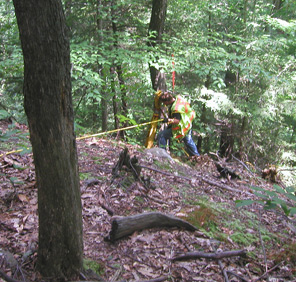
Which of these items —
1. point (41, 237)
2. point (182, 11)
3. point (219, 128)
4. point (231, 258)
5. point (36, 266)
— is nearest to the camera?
point (41, 237)

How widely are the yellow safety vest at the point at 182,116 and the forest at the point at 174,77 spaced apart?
0.80 metres

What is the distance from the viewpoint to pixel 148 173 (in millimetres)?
5062

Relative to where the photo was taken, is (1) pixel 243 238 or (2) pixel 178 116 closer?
(1) pixel 243 238

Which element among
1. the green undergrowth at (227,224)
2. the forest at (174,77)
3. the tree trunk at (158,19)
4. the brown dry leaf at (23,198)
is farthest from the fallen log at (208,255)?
the tree trunk at (158,19)

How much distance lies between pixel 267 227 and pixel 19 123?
6520 millimetres

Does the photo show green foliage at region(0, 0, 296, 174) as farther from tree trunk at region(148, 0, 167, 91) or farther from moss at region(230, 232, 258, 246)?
moss at region(230, 232, 258, 246)

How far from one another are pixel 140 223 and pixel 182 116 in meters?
4.59

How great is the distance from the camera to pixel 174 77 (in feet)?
32.9

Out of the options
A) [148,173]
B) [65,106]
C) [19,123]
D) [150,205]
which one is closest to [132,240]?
[150,205]

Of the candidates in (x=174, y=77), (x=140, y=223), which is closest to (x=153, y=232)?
(x=140, y=223)

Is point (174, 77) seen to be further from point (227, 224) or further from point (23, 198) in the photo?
point (23, 198)

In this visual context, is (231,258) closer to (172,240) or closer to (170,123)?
(172,240)

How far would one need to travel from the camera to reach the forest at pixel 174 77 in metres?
5.59

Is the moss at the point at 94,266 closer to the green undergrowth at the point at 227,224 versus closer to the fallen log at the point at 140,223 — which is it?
the fallen log at the point at 140,223
